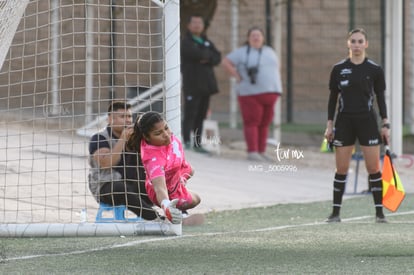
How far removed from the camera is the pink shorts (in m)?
9.43

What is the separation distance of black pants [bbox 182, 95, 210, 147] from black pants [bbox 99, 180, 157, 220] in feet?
20.1

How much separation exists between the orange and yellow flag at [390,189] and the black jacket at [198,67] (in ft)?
19.6

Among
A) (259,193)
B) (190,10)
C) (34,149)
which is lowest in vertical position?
(259,193)

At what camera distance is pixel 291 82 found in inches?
861

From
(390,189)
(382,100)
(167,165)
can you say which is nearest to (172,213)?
(167,165)

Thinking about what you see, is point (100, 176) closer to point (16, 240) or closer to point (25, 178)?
point (25, 178)

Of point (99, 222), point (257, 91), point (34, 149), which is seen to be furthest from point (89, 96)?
point (99, 222)

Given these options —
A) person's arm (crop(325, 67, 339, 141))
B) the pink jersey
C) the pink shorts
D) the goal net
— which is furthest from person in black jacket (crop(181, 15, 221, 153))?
the pink jersey

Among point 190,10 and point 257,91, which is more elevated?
point 190,10

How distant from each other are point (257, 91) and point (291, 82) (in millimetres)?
→ 4901

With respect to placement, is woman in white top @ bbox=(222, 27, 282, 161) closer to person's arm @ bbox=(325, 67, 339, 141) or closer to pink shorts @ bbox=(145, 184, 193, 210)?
person's arm @ bbox=(325, 67, 339, 141)

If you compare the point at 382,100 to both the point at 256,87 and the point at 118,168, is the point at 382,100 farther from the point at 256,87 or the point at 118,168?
the point at 256,87

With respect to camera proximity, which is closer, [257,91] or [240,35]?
[257,91]

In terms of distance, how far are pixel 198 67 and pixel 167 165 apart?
7.81 metres
